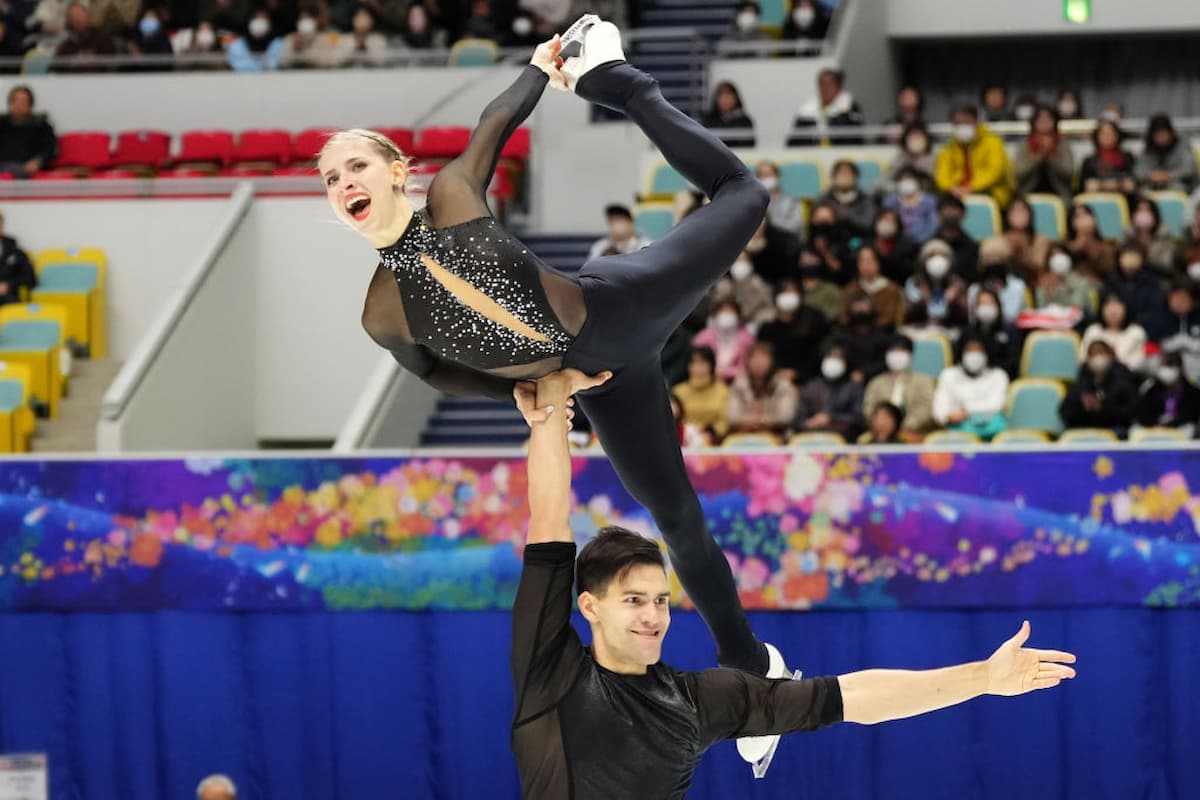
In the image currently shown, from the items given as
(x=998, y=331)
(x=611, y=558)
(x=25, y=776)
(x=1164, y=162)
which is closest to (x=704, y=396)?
(x=998, y=331)

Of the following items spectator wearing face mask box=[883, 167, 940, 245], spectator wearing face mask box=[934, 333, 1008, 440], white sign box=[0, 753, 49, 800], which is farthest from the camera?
spectator wearing face mask box=[883, 167, 940, 245]

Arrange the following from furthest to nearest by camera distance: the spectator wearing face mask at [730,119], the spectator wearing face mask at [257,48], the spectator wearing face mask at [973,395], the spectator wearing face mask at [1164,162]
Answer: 1. the spectator wearing face mask at [257,48]
2. the spectator wearing face mask at [730,119]
3. the spectator wearing face mask at [1164,162]
4. the spectator wearing face mask at [973,395]

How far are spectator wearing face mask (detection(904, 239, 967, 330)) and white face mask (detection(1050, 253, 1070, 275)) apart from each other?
436 mm

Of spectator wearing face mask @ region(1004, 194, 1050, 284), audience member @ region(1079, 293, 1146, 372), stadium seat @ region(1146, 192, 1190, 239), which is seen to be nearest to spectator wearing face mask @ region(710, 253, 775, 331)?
spectator wearing face mask @ region(1004, 194, 1050, 284)

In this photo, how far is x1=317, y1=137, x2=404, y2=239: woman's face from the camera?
3.24 metres

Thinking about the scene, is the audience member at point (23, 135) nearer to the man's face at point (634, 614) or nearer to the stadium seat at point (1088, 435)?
the stadium seat at point (1088, 435)

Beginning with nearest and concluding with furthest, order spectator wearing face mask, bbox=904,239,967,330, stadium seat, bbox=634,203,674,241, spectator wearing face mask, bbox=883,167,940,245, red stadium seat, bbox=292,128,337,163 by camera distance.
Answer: spectator wearing face mask, bbox=904,239,967,330, spectator wearing face mask, bbox=883,167,940,245, stadium seat, bbox=634,203,674,241, red stadium seat, bbox=292,128,337,163

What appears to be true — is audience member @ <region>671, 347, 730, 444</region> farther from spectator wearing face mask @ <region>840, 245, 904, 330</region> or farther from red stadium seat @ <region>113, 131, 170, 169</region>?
red stadium seat @ <region>113, 131, 170, 169</region>

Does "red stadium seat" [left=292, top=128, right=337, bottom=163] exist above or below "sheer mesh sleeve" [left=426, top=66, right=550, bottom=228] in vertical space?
above

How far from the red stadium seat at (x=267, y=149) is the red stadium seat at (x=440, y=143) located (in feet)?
2.86

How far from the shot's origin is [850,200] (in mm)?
9211

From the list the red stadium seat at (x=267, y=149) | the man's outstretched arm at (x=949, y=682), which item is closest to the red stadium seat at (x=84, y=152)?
the red stadium seat at (x=267, y=149)

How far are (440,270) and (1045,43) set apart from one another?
1161 cm

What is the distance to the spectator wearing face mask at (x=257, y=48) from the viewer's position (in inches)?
478
